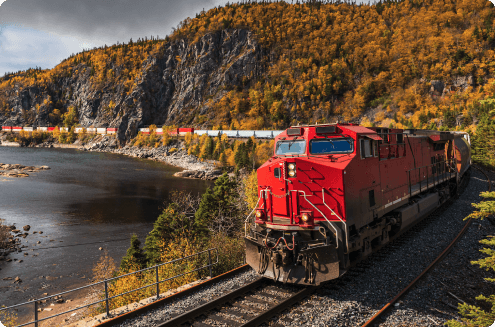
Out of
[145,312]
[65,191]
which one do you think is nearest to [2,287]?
[145,312]

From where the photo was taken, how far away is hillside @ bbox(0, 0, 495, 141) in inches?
4532

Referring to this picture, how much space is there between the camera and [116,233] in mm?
34719

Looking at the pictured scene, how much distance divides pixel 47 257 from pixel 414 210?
31844 mm

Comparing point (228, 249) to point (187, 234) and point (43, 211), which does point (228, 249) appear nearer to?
point (187, 234)

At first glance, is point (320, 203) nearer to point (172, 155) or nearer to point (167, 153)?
point (172, 155)

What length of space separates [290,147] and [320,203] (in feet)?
7.51

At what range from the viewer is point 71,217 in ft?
132

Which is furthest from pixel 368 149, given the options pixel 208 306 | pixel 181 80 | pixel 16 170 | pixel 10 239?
pixel 181 80

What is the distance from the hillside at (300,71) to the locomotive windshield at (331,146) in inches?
3706

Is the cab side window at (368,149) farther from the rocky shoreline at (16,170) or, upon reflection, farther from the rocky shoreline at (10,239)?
the rocky shoreline at (16,170)

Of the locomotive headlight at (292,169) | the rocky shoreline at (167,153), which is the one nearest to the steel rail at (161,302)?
the locomotive headlight at (292,169)

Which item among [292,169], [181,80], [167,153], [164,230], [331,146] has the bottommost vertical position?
[164,230]

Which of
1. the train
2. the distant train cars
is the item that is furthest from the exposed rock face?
the distant train cars

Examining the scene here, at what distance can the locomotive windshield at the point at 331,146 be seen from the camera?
9.08 m
